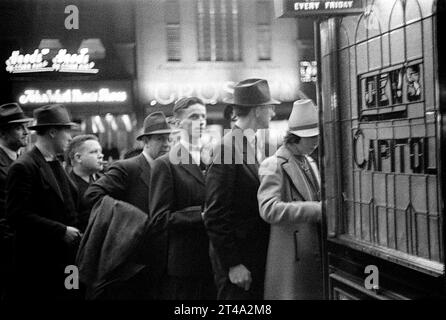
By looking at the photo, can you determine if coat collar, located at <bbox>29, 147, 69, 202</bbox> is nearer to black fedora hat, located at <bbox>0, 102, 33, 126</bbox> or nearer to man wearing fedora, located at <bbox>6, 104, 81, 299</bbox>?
man wearing fedora, located at <bbox>6, 104, 81, 299</bbox>

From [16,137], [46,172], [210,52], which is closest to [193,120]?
[210,52]

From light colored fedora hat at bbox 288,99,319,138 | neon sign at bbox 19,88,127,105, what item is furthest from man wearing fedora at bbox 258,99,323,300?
neon sign at bbox 19,88,127,105

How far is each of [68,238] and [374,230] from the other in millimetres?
1391

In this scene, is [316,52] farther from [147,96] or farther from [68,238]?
[68,238]

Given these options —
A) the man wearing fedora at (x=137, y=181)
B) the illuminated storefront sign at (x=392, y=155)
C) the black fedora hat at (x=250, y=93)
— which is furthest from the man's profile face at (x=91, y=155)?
the illuminated storefront sign at (x=392, y=155)

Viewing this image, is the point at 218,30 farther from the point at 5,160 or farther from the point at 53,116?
the point at 5,160

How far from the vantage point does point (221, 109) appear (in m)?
3.11

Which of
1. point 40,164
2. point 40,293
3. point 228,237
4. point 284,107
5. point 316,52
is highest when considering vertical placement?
point 316,52

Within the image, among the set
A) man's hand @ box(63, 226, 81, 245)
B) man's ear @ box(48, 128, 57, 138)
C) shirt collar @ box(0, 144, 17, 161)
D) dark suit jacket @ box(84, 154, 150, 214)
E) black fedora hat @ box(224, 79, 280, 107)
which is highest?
black fedora hat @ box(224, 79, 280, 107)

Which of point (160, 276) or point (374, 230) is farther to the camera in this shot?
point (160, 276)

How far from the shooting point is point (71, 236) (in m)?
3.25

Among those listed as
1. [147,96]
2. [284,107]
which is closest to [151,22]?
[147,96]

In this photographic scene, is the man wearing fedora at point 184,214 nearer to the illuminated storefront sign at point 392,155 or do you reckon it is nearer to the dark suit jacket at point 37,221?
the dark suit jacket at point 37,221

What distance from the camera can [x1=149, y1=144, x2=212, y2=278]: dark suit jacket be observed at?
10.4ft
